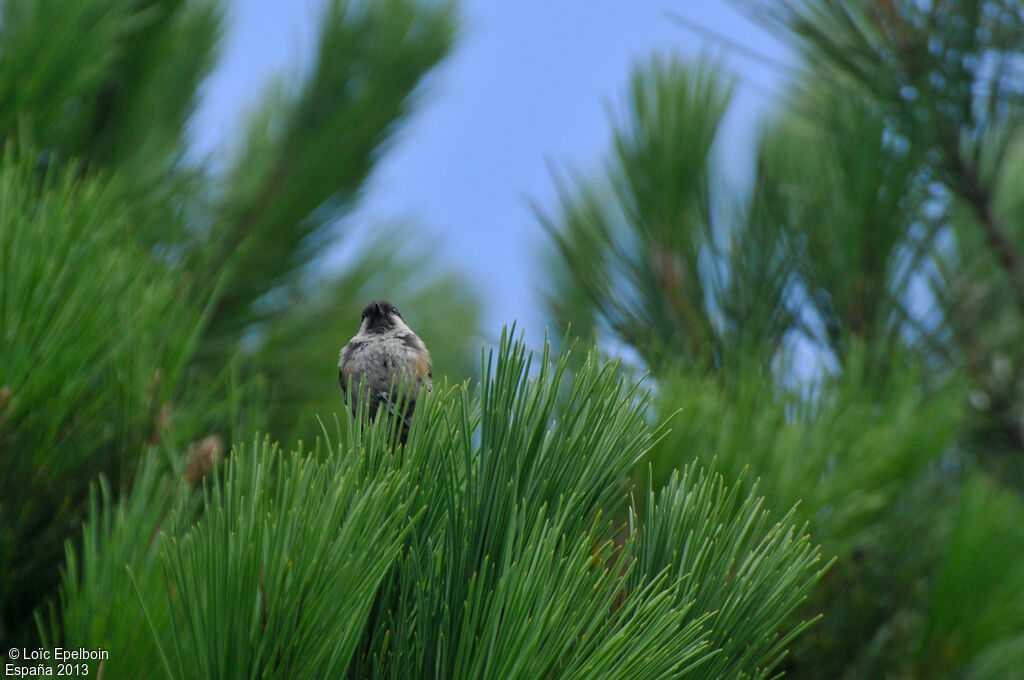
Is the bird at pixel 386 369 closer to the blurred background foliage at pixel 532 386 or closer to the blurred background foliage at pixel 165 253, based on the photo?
the blurred background foliage at pixel 532 386

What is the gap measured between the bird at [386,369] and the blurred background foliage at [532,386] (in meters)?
0.04

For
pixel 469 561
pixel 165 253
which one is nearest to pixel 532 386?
pixel 469 561

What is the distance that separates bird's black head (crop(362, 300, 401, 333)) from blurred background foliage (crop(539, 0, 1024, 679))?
41 cm

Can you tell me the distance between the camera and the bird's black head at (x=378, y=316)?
88 cm

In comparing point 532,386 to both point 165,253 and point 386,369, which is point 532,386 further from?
point 165,253

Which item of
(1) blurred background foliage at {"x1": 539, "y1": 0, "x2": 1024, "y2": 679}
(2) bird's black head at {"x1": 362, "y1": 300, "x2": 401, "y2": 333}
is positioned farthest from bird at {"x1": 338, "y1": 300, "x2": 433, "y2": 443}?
(1) blurred background foliage at {"x1": 539, "y1": 0, "x2": 1024, "y2": 679}

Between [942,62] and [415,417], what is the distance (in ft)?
4.36

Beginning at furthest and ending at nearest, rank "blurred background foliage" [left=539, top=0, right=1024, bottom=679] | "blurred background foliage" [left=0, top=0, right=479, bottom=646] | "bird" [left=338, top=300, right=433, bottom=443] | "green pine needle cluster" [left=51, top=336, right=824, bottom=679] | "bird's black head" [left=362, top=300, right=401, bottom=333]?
1. "blurred background foliage" [left=539, top=0, right=1024, bottom=679]
2. "blurred background foliage" [left=0, top=0, right=479, bottom=646]
3. "bird's black head" [left=362, top=300, right=401, bottom=333]
4. "bird" [left=338, top=300, right=433, bottom=443]
5. "green pine needle cluster" [left=51, top=336, right=824, bottom=679]

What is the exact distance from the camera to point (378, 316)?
896mm

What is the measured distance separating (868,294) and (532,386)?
1.02m

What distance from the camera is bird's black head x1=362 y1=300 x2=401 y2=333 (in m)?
0.88

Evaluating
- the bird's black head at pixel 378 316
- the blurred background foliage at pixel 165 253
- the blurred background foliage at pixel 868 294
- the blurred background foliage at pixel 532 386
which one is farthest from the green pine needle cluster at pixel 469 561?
the blurred background foliage at pixel 868 294

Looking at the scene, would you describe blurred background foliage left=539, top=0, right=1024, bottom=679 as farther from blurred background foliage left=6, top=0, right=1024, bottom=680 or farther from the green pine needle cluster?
the green pine needle cluster

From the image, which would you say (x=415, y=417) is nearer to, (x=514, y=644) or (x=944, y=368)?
(x=514, y=644)
